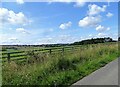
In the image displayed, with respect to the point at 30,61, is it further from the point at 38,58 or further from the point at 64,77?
the point at 64,77

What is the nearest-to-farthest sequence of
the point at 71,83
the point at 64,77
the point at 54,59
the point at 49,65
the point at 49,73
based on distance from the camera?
the point at 71,83, the point at 64,77, the point at 49,73, the point at 49,65, the point at 54,59

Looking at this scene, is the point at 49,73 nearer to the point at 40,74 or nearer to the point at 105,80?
the point at 40,74

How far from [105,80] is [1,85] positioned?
4.17 meters

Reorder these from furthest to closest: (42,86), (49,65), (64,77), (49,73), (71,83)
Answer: (49,65) → (49,73) → (64,77) → (71,83) → (42,86)

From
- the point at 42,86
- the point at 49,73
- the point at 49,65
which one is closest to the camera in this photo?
the point at 42,86

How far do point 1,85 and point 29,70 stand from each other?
2.98 m

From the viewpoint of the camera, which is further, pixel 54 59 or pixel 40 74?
pixel 54 59

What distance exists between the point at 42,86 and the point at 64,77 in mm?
2083

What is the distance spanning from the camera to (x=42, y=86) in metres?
10.5

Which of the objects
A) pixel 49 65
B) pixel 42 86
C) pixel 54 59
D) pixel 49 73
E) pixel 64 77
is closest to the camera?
pixel 42 86

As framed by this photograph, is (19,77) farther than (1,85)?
Yes

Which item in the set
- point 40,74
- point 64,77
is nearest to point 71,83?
point 64,77

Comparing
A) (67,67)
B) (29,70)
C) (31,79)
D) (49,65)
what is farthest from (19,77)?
(67,67)

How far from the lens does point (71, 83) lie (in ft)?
37.7
